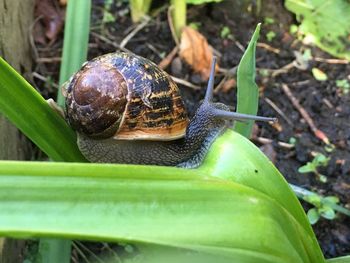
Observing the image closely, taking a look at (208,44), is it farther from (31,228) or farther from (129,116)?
(31,228)

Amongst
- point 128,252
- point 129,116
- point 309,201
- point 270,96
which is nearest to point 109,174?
point 129,116

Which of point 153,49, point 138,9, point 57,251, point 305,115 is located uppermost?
point 138,9

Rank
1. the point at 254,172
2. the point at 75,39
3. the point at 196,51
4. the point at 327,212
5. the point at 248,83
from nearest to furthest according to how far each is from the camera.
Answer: the point at 254,172 < the point at 248,83 < the point at 75,39 < the point at 327,212 < the point at 196,51

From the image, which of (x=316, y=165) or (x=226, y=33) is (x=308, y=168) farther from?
(x=226, y=33)

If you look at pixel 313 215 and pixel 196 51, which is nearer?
pixel 313 215

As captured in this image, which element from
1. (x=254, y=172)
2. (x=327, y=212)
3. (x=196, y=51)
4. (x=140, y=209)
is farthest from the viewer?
(x=196, y=51)

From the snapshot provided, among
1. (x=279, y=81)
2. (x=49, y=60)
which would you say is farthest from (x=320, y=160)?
(x=49, y=60)

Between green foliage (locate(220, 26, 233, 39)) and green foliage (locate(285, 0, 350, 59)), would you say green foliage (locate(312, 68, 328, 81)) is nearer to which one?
green foliage (locate(285, 0, 350, 59))
